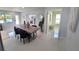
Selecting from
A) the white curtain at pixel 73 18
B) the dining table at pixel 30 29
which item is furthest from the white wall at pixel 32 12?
the white curtain at pixel 73 18

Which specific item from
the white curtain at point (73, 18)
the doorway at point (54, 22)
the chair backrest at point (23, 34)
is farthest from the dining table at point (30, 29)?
the white curtain at point (73, 18)

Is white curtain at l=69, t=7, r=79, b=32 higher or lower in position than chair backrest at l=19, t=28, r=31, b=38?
higher

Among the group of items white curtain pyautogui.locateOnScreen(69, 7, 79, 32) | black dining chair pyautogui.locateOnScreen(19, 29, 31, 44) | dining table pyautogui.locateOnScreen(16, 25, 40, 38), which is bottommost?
black dining chair pyautogui.locateOnScreen(19, 29, 31, 44)

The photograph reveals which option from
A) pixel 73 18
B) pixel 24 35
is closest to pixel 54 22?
pixel 73 18

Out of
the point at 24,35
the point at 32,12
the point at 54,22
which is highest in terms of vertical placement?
the point at 32,12

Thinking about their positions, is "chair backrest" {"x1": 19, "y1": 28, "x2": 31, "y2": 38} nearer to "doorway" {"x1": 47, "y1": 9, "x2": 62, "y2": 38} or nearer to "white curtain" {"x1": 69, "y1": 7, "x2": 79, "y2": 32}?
"doorway" {"x1": 47, "y1": 9, "x2": 62, "y2": 38}

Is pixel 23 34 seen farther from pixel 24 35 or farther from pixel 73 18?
pixel 73 18

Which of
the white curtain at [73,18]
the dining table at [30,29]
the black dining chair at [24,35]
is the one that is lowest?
the black dining chair at [24,35]

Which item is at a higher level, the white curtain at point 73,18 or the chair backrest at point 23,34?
the white curtain at point 73,18

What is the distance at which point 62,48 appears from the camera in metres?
1.87

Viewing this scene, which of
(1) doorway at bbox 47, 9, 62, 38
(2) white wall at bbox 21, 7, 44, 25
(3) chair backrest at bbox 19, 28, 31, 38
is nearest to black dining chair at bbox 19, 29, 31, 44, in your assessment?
(3) chair backrest at bbox 19, 28, 31, 38

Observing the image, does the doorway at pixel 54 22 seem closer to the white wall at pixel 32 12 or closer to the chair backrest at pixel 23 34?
the white wall at pixel 32 12
